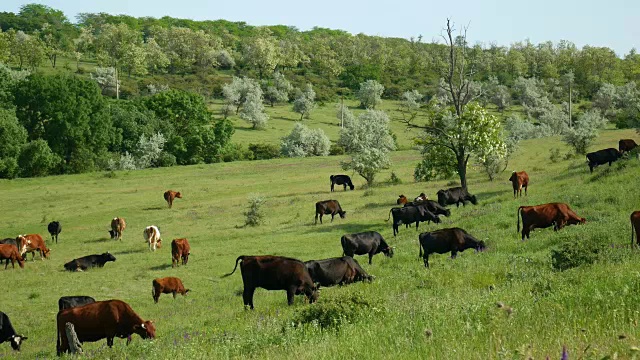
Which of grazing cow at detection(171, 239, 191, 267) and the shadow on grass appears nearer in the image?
the shadow on grass

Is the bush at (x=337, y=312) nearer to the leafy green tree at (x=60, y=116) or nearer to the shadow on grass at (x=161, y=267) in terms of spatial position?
the shadow on grass at (x=161, y=267)

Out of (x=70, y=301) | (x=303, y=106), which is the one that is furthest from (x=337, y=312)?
(x=303, y=106)

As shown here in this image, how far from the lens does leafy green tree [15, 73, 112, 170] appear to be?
69.0 metres

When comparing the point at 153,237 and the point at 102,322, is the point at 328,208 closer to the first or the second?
the point at 153,237

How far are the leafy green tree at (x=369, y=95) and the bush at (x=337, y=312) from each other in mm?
121813

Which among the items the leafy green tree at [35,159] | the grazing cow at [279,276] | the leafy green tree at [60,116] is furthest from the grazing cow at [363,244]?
the leafy green tree at [60,116]

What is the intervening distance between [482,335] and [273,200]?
42998 mm

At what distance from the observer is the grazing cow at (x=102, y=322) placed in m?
14.3

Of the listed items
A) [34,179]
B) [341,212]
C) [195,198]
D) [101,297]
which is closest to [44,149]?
[34,179]

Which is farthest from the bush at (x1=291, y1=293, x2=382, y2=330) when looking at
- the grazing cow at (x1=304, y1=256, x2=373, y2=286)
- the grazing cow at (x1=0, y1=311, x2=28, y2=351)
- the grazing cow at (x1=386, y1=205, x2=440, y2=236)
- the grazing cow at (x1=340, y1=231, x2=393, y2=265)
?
the grazing cow at (x1=386, y1=205, x2=440, y2=236)

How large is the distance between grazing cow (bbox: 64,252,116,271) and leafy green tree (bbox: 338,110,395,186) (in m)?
27.5

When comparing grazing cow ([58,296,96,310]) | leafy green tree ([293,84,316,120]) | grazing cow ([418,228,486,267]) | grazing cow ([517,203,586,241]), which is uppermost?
leafy green tree ([293,84,316,120])

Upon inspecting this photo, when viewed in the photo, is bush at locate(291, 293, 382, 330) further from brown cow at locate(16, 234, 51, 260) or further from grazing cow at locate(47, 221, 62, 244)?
grazing cow at locate(47, 221, 62, 244)

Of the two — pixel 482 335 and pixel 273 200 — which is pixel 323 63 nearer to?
pixel 273 200
